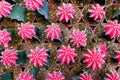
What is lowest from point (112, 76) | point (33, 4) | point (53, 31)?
point (112, 76)

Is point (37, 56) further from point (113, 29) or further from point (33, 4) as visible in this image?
point (113, 29)

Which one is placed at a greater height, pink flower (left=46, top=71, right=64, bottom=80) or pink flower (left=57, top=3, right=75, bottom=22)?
pink flower (left=57, top=3, right=75, bottom=22)

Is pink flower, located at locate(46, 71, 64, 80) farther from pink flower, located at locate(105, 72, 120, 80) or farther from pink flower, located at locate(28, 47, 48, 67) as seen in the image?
pink flower, located at locate(105, 72, 120, 80)

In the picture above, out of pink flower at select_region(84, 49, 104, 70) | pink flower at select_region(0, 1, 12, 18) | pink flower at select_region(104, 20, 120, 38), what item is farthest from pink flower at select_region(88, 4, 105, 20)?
pink flower at select_region(0, 1, 12, 18)

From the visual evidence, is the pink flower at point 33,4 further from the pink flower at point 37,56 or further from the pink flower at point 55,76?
the pink flower at point 55,76

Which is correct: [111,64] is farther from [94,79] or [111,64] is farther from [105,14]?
[105,14]

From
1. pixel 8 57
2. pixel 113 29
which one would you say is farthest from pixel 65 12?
pixel 8 57

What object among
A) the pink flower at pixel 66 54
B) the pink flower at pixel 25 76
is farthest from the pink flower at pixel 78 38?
the pink flower at pixel 25 76
